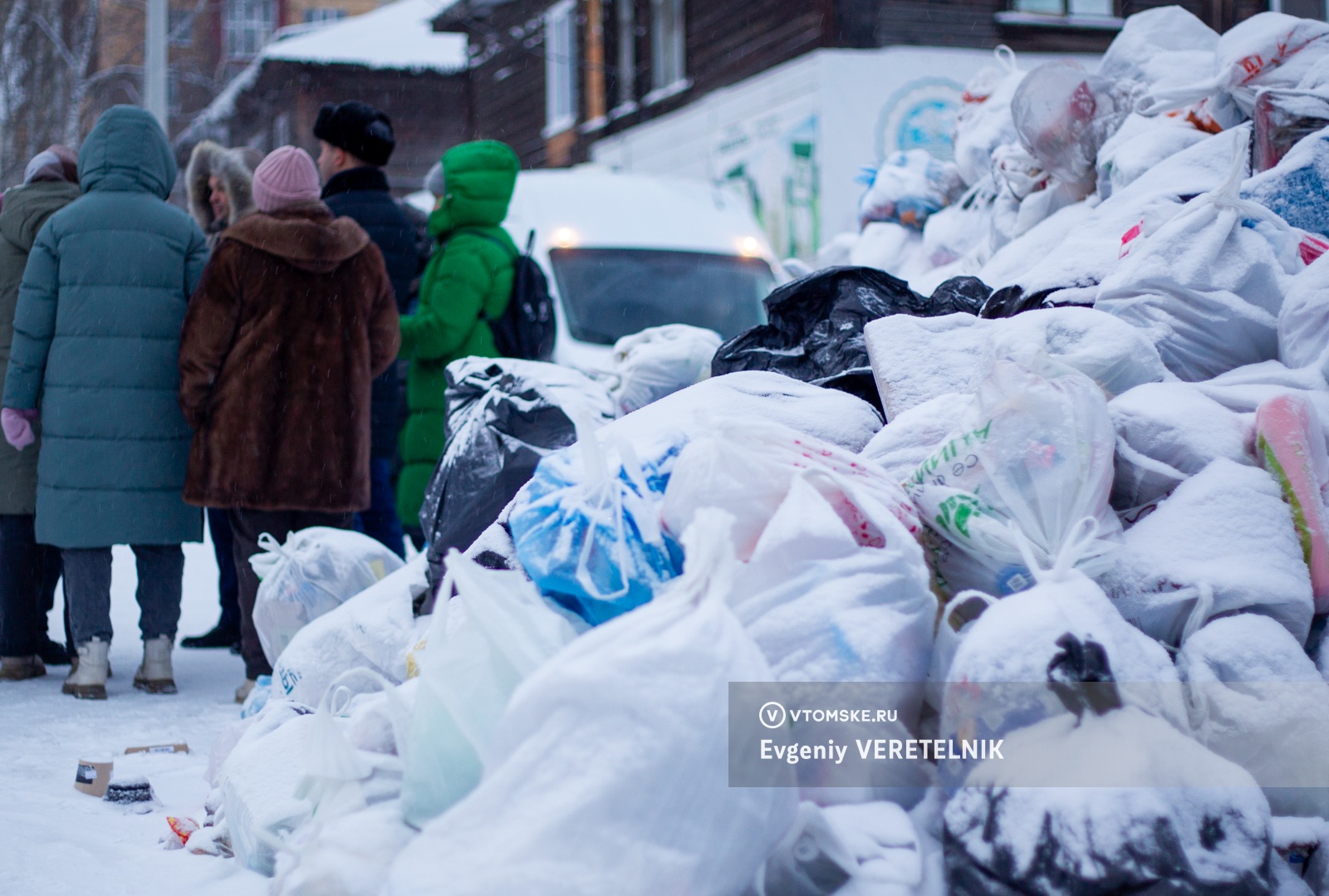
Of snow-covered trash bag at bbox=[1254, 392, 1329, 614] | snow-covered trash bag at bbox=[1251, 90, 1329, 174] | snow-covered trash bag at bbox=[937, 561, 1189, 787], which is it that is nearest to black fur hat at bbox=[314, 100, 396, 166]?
snow-covered trash bag at bbox=[1251, 90, 1329, 174]

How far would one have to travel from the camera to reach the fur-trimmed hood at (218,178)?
461 centimetres

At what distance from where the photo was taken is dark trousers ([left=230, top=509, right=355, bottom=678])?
13.1 ft

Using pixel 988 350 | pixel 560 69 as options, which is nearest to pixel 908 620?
pixel 988 350

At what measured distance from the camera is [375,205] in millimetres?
4727

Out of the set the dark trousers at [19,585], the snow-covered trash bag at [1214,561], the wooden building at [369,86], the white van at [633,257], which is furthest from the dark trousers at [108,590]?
the wooden building at [369,86]

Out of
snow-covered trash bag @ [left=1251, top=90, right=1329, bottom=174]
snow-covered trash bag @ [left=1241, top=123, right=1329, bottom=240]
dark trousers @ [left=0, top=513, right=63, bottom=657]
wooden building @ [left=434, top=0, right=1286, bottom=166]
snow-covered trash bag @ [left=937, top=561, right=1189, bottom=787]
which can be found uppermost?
wooden building @ [left=434, top=0, right=1286, bottom=166]

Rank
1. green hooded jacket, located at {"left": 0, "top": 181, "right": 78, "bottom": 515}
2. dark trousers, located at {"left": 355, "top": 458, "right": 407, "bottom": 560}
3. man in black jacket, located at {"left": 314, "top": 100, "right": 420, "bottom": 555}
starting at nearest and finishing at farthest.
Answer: green hooded jacket, located at {"left": 0, "top": 181, "right": 78, "bottom": 515}, man in black jacket, located at {"left": 314, "top": 100, "right": 420, "bottom": 555}, dark trousers, located at {"left": 355, "top": 458, "right": 407, "bottom": 560}

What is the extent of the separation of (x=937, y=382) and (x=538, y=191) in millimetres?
4392

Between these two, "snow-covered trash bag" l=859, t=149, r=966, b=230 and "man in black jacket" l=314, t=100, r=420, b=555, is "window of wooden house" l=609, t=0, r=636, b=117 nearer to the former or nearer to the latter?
"snow-covered trash bag" l=859, t=149, r=966, b=230

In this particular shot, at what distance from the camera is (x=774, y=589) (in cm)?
188

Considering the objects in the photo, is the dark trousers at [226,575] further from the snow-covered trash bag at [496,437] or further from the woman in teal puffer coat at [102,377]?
the snow-covered trash bag at [496,437]

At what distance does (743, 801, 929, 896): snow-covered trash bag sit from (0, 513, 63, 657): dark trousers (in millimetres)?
3159

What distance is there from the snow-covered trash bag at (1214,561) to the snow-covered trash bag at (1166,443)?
2.8 inches

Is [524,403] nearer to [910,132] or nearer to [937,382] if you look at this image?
[937,382]
